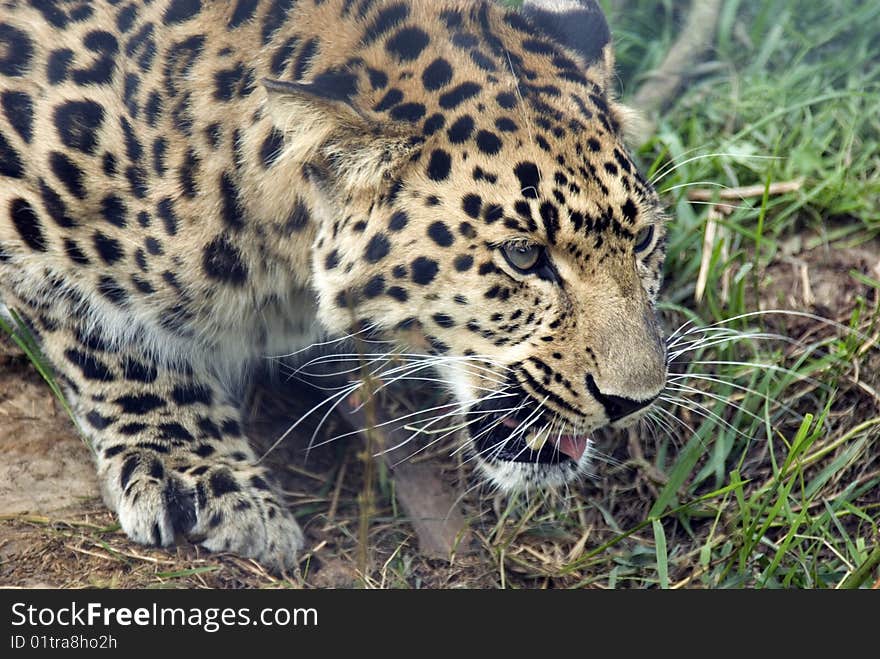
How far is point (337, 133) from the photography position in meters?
3.68

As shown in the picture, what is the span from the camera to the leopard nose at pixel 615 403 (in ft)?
12.0

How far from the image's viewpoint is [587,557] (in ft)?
13.6

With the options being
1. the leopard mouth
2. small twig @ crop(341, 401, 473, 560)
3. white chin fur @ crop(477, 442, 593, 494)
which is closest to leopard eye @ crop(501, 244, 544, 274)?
the leopard mouth

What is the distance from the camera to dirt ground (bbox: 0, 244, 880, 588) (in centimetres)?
403

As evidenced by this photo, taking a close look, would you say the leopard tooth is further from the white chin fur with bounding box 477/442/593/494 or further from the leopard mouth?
the white chin fur with bounding box 477/442/593/494

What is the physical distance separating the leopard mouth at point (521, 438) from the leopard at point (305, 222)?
0.5 inches

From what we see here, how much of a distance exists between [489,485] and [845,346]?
63.8 inches

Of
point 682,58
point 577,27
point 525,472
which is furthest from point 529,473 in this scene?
point 682,58

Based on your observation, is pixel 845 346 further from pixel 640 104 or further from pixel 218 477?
pixel 218 477

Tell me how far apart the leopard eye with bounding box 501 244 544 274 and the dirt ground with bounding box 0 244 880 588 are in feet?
3.83

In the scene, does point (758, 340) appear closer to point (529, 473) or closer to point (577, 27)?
point (529, 473)
